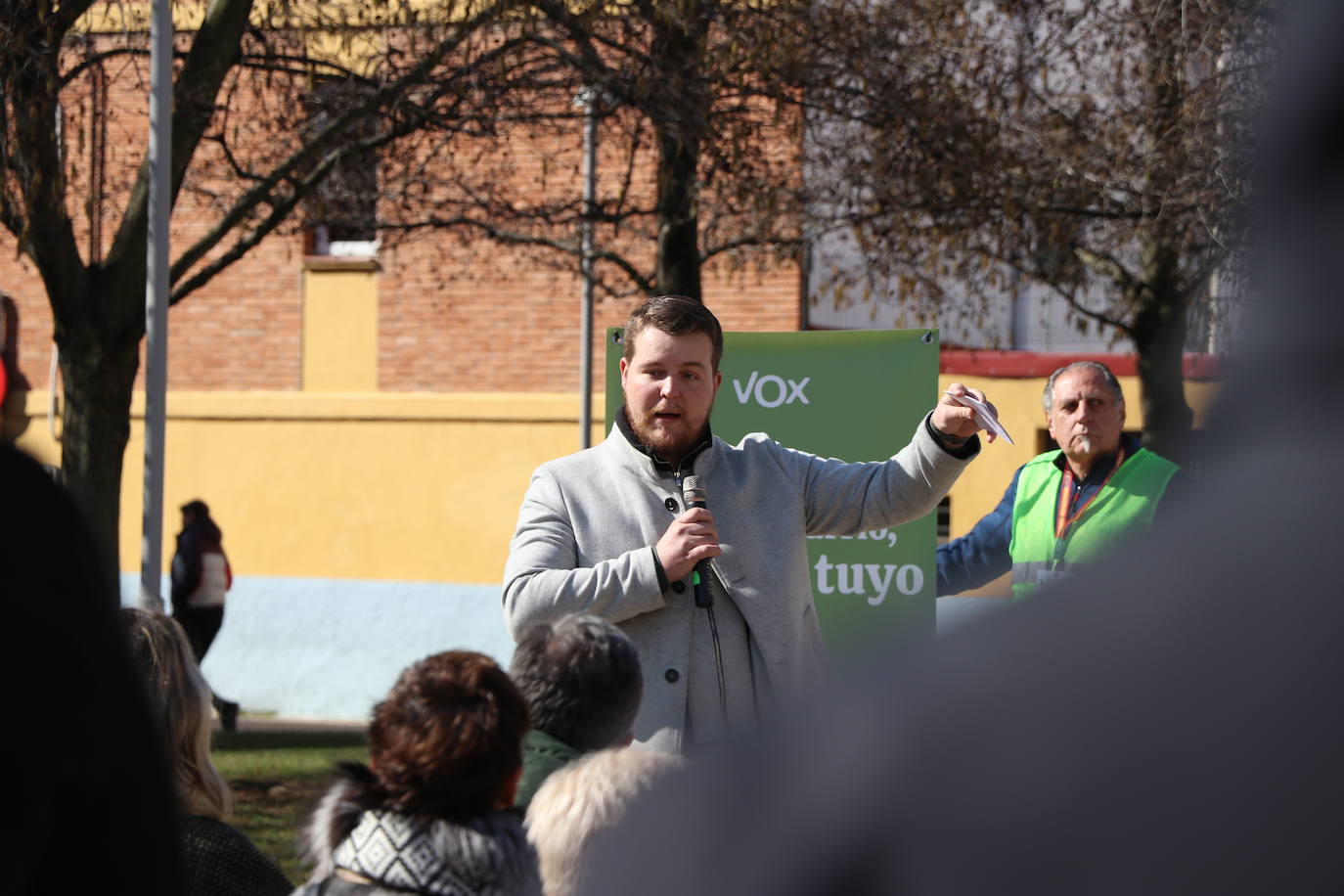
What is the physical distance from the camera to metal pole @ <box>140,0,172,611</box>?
6258mm

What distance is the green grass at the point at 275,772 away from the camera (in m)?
7.53

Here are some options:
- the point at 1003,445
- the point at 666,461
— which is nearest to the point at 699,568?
the point at 666,461

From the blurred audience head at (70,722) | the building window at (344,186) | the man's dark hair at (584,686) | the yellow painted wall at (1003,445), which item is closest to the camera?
the blurred audience head at (70,722)

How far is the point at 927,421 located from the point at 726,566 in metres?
0.52

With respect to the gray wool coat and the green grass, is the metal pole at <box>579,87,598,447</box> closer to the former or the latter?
the green grass

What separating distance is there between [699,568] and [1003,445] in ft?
34.9

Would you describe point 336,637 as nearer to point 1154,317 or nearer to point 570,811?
point 1154,317

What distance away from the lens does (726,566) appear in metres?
3.29

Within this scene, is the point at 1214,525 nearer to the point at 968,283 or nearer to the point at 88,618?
the point at 88,618

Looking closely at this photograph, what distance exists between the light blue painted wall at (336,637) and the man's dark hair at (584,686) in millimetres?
11845

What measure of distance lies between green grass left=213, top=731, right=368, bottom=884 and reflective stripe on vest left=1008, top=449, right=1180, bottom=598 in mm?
2465

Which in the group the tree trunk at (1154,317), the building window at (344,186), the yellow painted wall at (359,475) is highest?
the building window at (344,186)

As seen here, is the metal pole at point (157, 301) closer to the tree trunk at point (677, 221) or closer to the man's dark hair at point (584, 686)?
the man's dark hair at point (584, 686)

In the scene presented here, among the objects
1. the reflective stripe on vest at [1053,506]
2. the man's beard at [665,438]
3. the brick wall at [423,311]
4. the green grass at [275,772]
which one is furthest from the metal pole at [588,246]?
the man's beard at [665,438]
